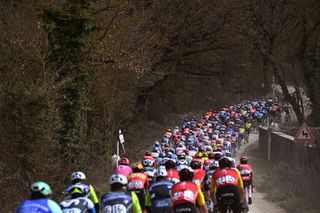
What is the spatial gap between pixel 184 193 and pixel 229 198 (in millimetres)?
2281

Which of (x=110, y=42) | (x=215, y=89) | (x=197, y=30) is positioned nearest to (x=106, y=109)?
(x=110, y=42)

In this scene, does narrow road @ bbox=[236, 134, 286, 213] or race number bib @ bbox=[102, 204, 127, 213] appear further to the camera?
narrow road @ bbox=[236, 134, 286, 213]

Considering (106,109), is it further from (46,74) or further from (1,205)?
(1,205)

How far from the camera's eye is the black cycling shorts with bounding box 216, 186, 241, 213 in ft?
40.4

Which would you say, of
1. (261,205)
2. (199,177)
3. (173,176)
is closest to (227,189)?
(173,176)

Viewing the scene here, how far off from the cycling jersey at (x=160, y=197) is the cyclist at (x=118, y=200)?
1667 mm

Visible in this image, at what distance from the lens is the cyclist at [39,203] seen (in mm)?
8086

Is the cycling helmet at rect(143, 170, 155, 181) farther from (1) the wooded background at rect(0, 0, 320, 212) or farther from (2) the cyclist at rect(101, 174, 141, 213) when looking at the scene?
(2) the cyclist at rect(101, 174, 141, 213)

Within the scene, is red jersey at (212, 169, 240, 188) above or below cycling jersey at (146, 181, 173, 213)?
above

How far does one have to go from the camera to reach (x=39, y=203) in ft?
26.7

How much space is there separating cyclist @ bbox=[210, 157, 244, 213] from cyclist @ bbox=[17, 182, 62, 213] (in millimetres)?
4926

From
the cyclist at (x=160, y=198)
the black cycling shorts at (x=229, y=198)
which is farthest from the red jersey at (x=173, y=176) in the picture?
the cyclist at (x=160, y=198)

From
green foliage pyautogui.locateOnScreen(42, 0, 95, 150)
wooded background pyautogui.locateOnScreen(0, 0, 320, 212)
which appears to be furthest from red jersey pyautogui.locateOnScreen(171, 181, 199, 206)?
green foliage pyautogui.locateOnScreen(42, 0, 95, 150)

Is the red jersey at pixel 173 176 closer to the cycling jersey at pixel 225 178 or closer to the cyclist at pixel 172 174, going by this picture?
the cyclist at pixel 172 174
